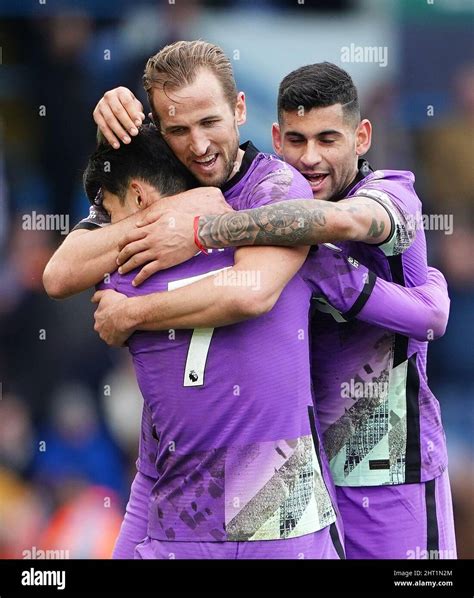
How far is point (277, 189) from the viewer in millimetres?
3109

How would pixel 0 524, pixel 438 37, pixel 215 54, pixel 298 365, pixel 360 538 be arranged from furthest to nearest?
pixel 438 37 → pixel 0 524 → pixel 360 538 → pixel 215 54 → pixel 298 365

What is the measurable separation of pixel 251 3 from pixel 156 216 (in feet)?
12.6

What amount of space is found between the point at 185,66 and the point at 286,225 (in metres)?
0.63

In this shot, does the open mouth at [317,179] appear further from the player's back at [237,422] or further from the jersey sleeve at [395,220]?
the player's back at [237,422]

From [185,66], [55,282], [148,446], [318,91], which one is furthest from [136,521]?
[318,91]

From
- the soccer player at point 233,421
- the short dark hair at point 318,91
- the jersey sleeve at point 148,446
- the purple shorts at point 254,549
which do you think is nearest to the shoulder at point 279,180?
the soccer player at point 233,421

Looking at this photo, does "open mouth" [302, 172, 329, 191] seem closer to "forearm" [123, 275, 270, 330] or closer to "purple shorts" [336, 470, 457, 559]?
"forearm" [123, 275, 270, 330]

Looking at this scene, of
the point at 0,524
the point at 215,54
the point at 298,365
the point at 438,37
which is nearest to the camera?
the point at 298,365

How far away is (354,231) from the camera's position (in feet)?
9.96

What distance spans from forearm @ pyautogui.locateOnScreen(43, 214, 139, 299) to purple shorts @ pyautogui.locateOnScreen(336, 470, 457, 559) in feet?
3.63

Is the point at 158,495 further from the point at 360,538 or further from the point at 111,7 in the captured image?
the point at 111,7

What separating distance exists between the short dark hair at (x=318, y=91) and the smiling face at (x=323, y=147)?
0.02m

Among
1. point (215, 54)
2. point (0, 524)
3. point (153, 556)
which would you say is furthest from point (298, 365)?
point (0, 524)

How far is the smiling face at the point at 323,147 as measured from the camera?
360 centimetres
